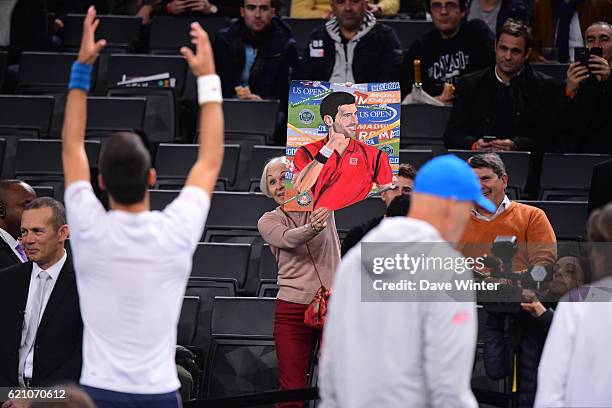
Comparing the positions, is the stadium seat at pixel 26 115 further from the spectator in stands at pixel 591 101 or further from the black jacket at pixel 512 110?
the spectator in stands at pixel 591 101

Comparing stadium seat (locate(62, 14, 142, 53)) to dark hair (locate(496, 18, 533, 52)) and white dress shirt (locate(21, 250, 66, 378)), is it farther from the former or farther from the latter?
white dress shirt (locate(21, 250, 66, 378))

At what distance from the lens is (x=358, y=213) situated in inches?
291

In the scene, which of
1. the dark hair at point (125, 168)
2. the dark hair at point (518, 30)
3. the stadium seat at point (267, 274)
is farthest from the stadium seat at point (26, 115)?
the dark hair at point (125, 168)

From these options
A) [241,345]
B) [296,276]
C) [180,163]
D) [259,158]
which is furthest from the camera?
[180,163]

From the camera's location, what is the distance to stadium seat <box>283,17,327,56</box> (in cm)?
945

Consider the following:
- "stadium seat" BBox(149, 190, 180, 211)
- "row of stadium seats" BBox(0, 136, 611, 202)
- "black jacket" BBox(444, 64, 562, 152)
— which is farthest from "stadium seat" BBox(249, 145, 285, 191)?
"black jacket" BBox(444, 64, 562, 152)

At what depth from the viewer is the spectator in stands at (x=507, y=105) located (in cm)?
768

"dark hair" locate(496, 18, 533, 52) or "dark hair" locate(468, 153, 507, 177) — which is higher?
"dark hair" locate(496, 18, 533, 52)

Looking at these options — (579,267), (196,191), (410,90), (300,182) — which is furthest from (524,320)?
(410,90)

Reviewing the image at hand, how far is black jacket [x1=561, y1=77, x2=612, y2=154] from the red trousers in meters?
2.62

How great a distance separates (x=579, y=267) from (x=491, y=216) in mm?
544

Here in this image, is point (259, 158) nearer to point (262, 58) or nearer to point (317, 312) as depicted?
point (262, 58)

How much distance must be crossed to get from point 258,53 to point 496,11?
6.56 feet

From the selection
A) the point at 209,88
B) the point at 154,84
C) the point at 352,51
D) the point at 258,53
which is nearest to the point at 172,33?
the point at 154,84
